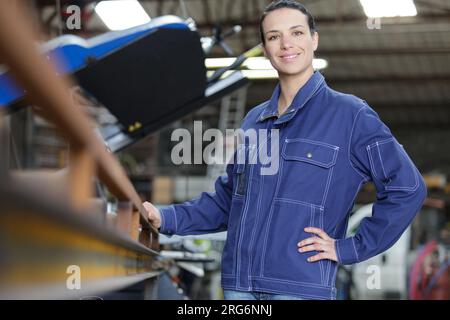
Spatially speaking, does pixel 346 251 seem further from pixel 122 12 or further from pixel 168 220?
pixel 122 12

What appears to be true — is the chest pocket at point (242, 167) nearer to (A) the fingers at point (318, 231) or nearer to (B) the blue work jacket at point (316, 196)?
(B) the blue work jacket at point (316, 196)

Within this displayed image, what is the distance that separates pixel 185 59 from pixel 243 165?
67.7 inches

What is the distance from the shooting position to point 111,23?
255 inches

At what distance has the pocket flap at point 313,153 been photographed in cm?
186

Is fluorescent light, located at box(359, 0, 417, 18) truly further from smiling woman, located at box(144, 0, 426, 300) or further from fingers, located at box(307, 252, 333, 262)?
fingers, located at box(307, 252, 333, 262)

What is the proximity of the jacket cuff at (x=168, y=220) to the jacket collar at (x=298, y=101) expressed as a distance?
41 cm

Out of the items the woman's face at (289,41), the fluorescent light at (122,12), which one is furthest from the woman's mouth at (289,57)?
the fluorescent light at (122,12)

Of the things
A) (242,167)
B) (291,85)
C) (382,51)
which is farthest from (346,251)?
(382,51)

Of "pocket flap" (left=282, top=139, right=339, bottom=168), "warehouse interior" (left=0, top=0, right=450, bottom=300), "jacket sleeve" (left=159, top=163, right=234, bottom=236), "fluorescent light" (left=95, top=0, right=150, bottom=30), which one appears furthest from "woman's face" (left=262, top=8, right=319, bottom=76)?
"fluorescent light" (left=95, top=0, right=150, bottom=30)

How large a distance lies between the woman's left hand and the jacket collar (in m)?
0.30

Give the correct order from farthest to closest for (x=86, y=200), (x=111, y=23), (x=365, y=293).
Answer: (x=365, y=293), (x=111, y=23), (x=86, y=200)

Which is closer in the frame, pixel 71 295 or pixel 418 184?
pixel 71 295

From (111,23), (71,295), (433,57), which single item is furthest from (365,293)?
(433,57)

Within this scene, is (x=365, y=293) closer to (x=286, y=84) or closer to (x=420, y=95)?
(x=286, y=84)
